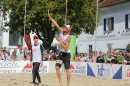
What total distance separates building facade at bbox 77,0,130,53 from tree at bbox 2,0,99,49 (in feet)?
6.54

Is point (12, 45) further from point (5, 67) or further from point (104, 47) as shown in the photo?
point (5, 67)

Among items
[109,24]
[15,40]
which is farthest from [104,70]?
[15,40]

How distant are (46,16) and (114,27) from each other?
8.81 m

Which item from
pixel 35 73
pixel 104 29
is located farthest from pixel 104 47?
pixel 35 73

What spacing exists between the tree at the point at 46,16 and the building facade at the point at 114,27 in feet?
6.54

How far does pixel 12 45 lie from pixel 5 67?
27.5 meters

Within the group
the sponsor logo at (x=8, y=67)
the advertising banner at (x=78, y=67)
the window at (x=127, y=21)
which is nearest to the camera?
the advertising banner at (x=78, y=67)

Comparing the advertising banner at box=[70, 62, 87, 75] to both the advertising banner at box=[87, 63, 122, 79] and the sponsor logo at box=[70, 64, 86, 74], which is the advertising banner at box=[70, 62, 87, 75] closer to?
the sponsor logo at box=[70, 64, 86, 74]

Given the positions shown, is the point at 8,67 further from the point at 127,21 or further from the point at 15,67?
the point at 127,21

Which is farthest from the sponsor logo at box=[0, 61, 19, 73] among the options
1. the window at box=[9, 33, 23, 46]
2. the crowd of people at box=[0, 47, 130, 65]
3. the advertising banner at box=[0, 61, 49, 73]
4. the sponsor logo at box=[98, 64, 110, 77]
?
the window at box=[9, 33, 23, 46]

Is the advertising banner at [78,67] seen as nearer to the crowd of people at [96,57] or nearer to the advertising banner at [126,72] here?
the crowd of people at [96,57]

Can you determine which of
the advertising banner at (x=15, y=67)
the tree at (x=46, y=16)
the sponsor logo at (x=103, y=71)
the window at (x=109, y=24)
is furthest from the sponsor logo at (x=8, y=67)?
the window at (x=109, y=24)

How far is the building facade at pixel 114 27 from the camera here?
3862 cm

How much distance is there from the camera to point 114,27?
40.8 m
